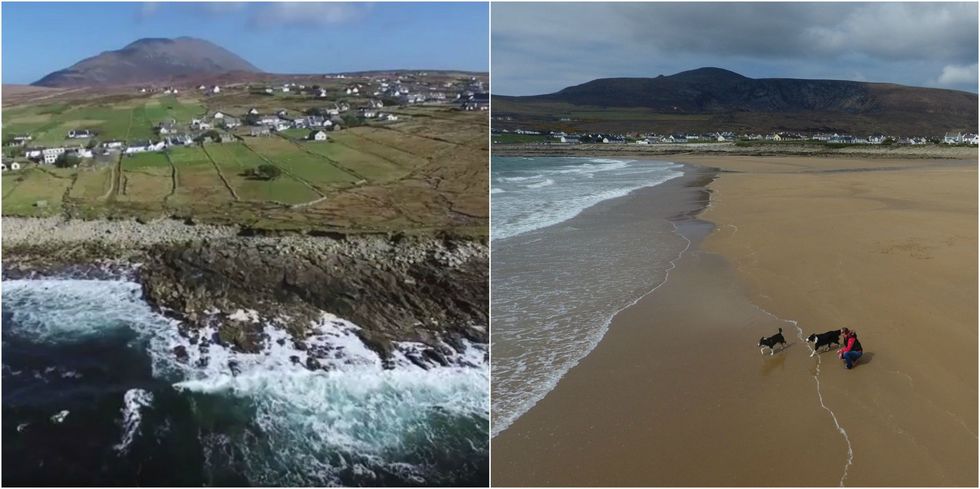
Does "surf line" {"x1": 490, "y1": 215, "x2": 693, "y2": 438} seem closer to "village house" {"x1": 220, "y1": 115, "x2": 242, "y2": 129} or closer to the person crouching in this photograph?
the person crouching

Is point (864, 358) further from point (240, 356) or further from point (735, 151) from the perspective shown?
point (735, 151)

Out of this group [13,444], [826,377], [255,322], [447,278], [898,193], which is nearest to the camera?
[13,444]

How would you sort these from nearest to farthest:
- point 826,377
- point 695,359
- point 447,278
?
point 826,377
point 695,359
point 447,278

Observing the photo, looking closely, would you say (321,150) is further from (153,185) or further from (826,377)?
(826,377)

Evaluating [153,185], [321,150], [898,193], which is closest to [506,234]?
[321,150]

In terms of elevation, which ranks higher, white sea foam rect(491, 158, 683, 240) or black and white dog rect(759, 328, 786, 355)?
white sea foam rect(491, 158, 683, 240)

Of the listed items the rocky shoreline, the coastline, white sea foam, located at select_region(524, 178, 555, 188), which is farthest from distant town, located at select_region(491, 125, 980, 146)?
the coastline
